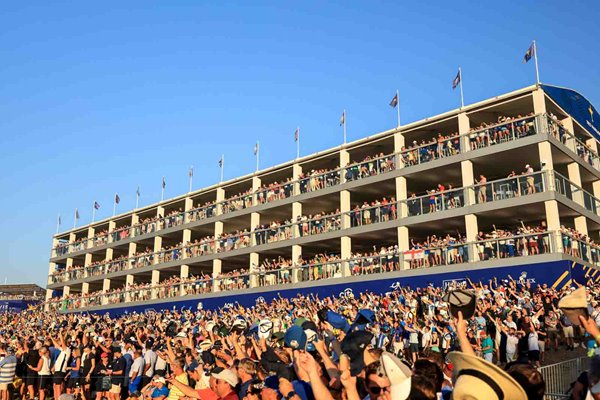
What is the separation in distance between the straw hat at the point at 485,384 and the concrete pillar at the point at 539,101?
79.6 feet

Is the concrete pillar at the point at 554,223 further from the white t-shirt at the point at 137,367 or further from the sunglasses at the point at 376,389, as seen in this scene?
the sunglasses at the point at 376,389

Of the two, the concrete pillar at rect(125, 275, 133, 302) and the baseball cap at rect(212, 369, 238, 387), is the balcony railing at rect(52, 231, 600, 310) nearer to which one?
the concrete pillar at rect(125, 275, 133, 302)

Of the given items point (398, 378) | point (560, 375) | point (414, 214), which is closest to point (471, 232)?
point (414, 214)

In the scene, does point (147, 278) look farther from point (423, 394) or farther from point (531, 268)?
point (423, 394)

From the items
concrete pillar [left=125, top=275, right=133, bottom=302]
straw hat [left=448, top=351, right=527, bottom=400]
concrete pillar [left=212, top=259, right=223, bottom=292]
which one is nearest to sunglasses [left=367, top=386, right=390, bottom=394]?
straw hat [left=448, top=351, right=527, bottom=400]

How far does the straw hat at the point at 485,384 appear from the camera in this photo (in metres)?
2.77

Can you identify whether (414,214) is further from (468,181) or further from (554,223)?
(554,223)

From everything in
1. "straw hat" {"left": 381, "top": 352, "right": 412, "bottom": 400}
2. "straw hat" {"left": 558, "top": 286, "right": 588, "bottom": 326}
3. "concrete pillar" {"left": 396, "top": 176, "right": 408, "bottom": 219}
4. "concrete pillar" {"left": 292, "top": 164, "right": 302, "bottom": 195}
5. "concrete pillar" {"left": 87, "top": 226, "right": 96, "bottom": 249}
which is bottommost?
"straw hat" {"left": 381, "top": 352, "right": 412, "bottom": 400}

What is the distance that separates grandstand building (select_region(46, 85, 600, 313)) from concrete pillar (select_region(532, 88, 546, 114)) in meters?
0.07

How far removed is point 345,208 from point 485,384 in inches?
Answer: 1132

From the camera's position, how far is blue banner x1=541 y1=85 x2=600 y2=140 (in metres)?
26.4

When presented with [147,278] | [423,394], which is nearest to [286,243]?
[147,278]

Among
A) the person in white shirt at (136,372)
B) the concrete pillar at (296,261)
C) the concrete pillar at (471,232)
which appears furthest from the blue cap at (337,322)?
the concrete pillar at (296,261)

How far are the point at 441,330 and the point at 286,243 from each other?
20609 mm
